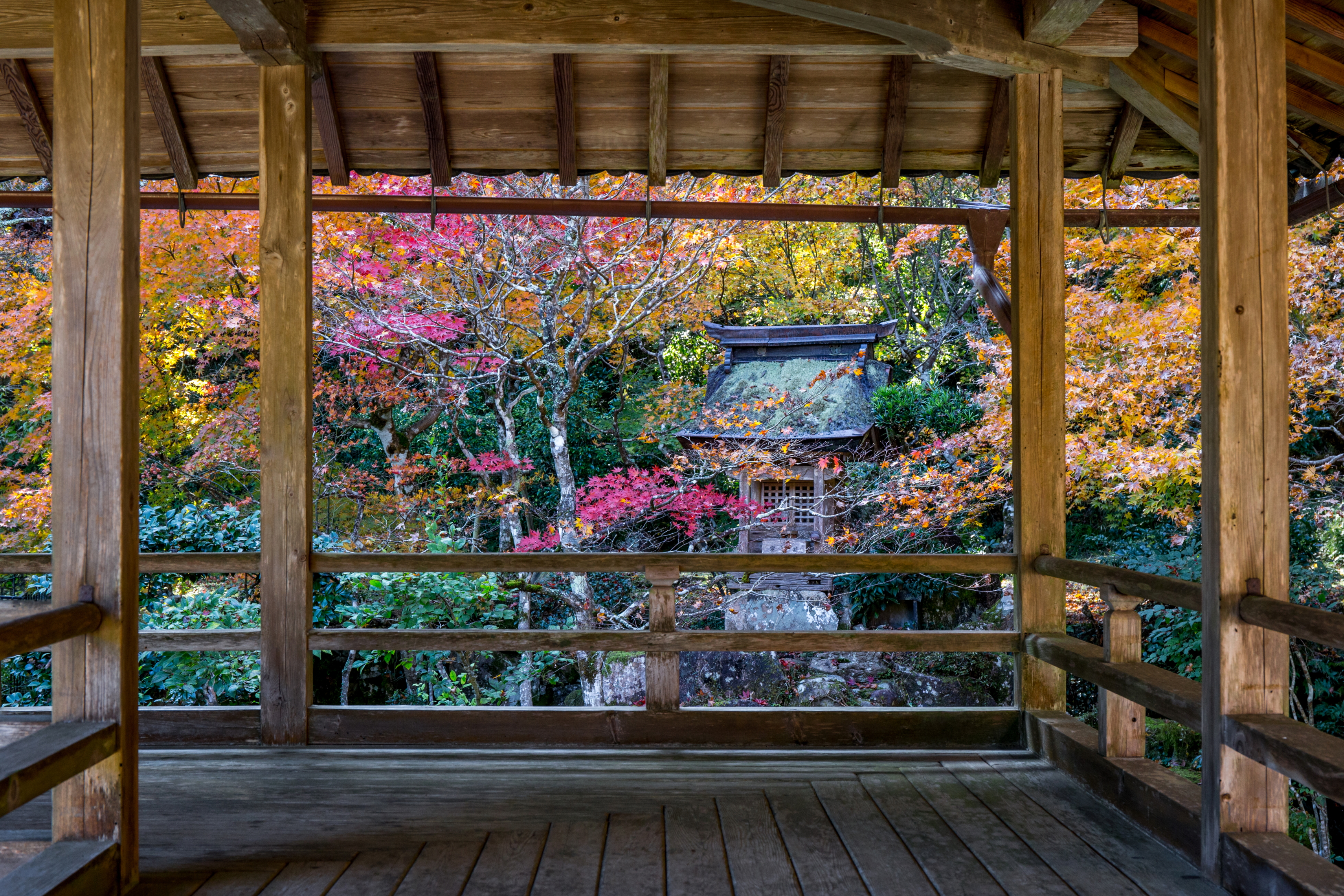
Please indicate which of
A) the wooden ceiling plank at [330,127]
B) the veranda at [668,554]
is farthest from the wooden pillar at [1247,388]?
the wooden ceiling plank at [330,127]

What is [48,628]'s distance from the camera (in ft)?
5.57

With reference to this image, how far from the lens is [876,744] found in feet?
10.3

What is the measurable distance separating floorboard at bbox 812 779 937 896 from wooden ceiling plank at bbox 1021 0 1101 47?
2.44 metres

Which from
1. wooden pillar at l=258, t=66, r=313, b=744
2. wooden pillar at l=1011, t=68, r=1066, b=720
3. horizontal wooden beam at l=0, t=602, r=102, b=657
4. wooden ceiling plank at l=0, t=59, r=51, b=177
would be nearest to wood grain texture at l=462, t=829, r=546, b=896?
horizontal wooden beam at l=0, t=602, r=102, b=657

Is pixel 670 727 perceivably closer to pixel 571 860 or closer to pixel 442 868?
pixel 571 860

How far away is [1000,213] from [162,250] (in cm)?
593

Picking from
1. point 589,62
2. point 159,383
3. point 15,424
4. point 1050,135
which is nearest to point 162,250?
point 159,383

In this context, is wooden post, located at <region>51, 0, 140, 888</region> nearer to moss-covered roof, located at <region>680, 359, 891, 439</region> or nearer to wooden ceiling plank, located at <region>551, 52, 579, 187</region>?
wooden ceiling plank, located at <region>551, 52, 579, 187</region>

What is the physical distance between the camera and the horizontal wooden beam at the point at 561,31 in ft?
9.94

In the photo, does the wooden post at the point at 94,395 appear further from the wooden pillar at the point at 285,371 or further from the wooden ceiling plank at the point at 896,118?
the wooden ceiling plank at the point at 896,118

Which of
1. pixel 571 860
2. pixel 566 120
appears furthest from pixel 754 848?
pixel 566 120

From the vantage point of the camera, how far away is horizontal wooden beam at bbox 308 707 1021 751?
312cm

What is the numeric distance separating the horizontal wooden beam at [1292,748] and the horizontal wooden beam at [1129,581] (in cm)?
27

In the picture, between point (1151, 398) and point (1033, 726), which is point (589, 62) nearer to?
point (1033, 726)
